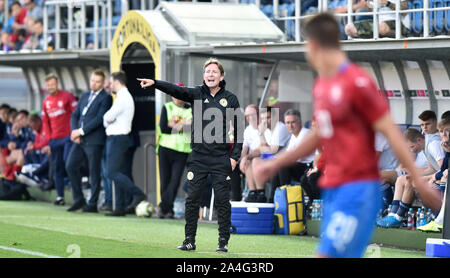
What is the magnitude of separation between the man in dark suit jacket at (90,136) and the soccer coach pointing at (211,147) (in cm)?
566

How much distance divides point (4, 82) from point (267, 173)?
20.1 metres

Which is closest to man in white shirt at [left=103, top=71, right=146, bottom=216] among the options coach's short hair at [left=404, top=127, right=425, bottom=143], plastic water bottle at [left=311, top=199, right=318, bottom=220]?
plastic water bottle at [left=311, top=199, right=318, bottom=220]

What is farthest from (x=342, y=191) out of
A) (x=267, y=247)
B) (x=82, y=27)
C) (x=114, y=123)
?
A: (x=82, y=27)

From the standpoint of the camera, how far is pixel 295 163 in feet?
45.1

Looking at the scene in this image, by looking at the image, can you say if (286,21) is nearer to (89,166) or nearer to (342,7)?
(342,7)

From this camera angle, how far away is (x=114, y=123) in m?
15.5

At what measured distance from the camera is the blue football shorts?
5.40 meters

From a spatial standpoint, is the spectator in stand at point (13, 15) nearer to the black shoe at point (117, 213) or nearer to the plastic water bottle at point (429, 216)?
the black shoe at point (117, 213)

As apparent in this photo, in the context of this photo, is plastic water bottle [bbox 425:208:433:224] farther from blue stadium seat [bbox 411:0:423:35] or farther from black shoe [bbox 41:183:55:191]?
black shoe [bbox 41:183:55:191]

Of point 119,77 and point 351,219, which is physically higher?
point 119,77

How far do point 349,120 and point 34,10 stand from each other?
1769 cm

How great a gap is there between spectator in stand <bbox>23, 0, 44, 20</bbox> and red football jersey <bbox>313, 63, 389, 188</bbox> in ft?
56.5

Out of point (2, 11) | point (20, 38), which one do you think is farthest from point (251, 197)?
point (2, 11)
